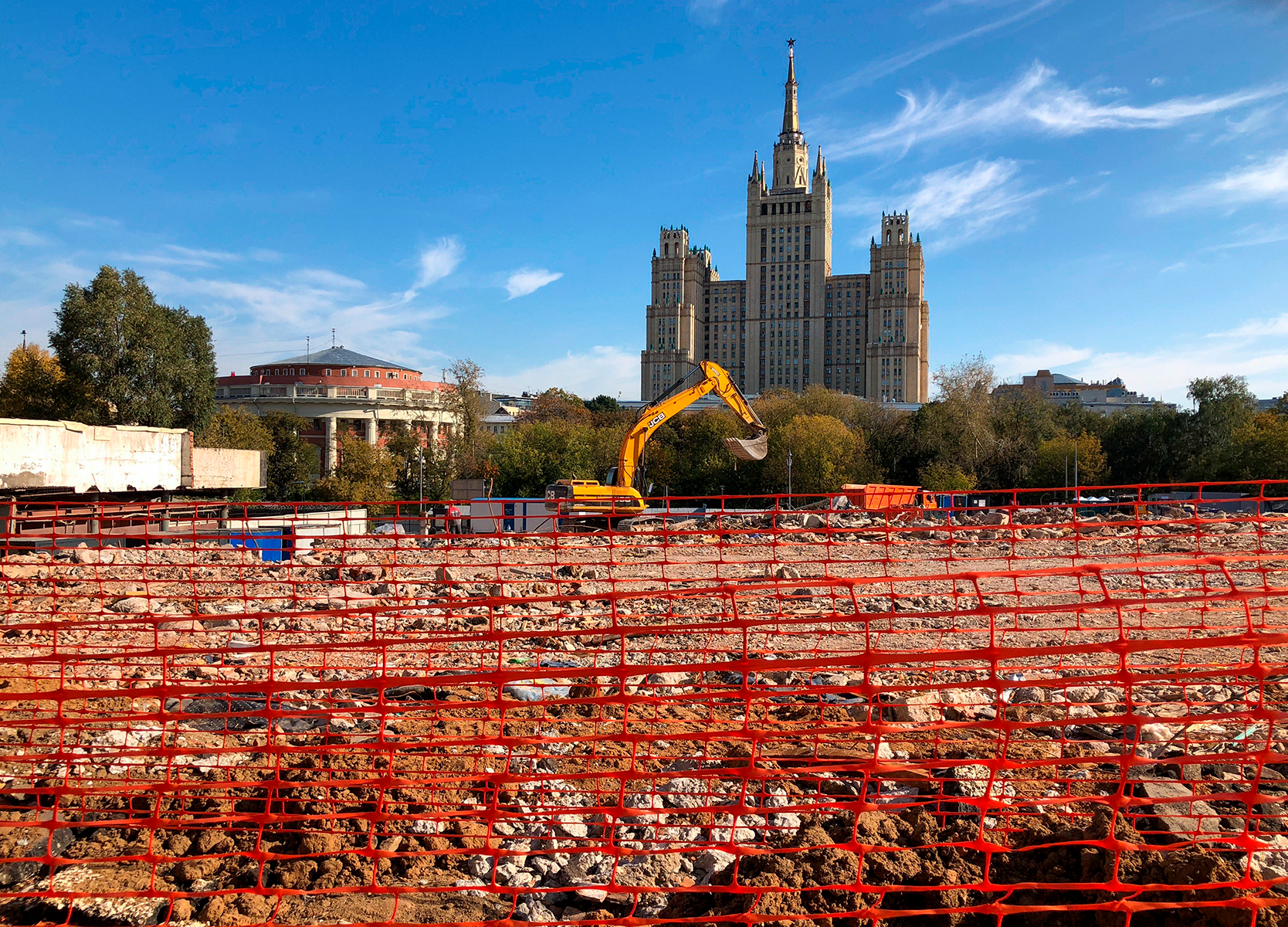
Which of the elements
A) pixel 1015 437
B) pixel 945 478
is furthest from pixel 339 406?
pixel 1015 437

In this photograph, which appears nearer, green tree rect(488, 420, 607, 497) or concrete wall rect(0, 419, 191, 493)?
concrete wall rect(0, 419, 191, 493)

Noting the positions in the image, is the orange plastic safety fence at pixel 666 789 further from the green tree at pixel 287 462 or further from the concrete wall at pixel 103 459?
the green tree at pixel 287 462

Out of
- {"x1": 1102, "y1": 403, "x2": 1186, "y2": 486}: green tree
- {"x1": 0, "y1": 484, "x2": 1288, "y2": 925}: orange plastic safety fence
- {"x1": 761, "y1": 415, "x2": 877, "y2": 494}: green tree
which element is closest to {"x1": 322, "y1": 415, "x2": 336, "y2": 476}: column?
{"x1": 761, "y1": 415, "x2": 877, "y2": 494}: green tree

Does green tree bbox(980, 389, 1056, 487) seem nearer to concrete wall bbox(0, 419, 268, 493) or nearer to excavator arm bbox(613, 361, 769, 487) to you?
excavator arm bbox(613, 361, 769, 487)

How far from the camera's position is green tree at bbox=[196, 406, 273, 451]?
40.9m

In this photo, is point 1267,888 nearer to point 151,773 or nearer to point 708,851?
point 708,851

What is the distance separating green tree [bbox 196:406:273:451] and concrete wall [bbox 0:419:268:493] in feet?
72.8

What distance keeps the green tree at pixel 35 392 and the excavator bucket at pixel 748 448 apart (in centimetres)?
3299

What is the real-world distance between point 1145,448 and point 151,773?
5376 centimetres

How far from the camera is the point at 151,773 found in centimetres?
466

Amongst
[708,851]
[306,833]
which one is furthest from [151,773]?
[708,851]

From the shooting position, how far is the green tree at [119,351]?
34062 millimetres

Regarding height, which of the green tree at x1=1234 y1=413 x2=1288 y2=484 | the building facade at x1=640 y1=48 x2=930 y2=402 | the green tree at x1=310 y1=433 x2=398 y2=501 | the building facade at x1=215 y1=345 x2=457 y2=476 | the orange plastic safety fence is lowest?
the orange plastic safety fence

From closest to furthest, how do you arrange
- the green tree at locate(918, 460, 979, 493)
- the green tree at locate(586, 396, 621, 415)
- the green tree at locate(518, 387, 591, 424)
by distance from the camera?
the green tree at locate(918, 460, 979, 493) → the green tree at locate(518, 387, 591, 424) → the green tree at locate(586, 396, 621, 415)
